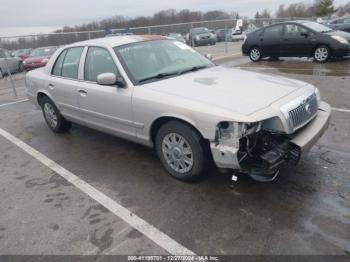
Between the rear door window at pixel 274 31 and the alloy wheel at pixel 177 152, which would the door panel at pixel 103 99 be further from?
the rear door window at pixel 274 31

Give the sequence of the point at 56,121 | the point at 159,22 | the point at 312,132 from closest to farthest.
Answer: the point at 312,132 → the point at 56,121 → the point at 159,22

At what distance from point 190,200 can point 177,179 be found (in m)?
0.48

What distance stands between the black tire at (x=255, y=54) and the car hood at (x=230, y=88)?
9690mm

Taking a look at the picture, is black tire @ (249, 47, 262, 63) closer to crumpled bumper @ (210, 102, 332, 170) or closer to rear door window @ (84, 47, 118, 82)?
rear door window @ (84, 47, 118, 82)

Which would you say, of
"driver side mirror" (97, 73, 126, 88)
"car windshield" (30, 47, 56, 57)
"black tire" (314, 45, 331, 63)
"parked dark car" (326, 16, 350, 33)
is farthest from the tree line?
"driver side mirror" (97, 73, 126, 88)

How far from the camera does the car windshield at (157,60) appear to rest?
426 cm

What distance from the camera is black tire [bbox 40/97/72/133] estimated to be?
5848mm

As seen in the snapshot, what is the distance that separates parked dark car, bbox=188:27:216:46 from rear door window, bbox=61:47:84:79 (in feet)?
73.6

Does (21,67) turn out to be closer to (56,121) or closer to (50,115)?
(50,115)

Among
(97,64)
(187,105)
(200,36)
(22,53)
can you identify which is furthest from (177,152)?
(200,36)

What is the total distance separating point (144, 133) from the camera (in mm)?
4109

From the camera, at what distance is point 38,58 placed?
17234 mm

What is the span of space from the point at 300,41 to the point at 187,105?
999 centimetres

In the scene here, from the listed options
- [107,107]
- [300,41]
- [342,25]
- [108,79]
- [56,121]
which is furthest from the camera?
[342,25]
